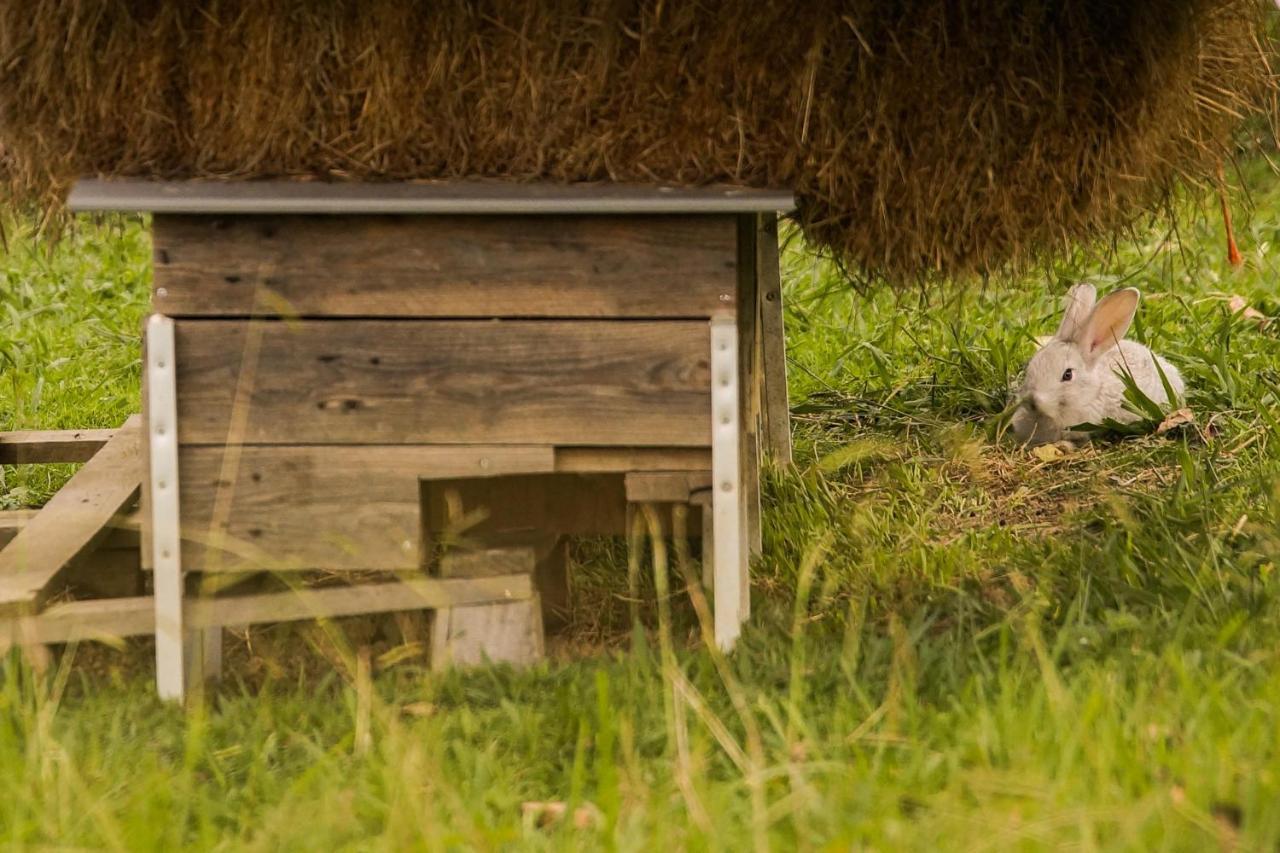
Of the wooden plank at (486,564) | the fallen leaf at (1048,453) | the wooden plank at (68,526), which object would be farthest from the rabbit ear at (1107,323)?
the wooden plank at (68,526)

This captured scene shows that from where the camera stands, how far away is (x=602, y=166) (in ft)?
10.4

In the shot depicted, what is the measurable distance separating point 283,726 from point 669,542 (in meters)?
1.41

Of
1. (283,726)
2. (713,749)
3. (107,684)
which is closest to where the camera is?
(713,749)

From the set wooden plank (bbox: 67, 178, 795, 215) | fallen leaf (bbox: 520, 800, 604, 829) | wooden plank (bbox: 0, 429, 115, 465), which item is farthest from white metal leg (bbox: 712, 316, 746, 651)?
wooden plank (bbox: 0, 429, 115, 465)

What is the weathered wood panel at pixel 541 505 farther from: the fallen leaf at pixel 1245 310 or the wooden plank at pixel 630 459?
the fallen leaf at pixel 1245 310

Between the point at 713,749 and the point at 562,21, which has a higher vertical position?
the point at 562,21

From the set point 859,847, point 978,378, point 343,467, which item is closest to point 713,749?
point 859,847

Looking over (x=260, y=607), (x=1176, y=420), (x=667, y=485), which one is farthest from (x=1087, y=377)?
(x=260, y=607)

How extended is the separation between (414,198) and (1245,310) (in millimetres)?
3902

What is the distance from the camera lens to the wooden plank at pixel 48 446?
182 inches

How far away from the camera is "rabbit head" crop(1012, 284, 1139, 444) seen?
190 inches

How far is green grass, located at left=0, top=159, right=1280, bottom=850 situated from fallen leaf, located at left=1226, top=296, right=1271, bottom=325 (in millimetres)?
825

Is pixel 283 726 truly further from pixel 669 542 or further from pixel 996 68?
pixel 996 68

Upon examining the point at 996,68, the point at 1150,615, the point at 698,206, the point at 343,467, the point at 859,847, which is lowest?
the point at 859,847
